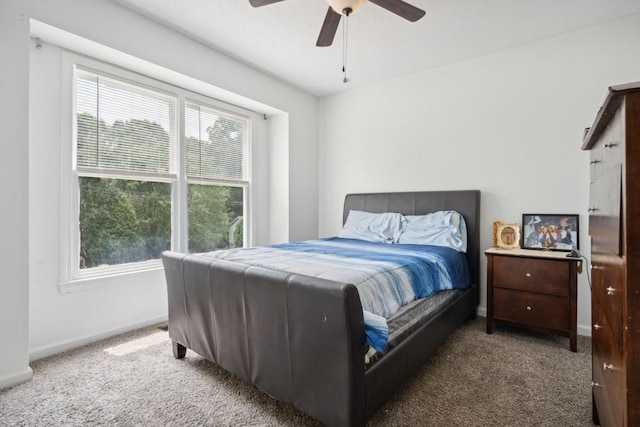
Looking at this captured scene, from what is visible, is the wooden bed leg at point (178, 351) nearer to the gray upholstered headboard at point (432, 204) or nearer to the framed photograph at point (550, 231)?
the gray upholstered headboard at point (432, 204)

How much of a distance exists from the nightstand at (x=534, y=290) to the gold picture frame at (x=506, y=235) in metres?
0.21

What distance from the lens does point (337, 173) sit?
14.2 ft

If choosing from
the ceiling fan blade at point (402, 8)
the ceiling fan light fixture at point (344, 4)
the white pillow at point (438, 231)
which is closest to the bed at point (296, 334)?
the white pillow at point (438, 231)

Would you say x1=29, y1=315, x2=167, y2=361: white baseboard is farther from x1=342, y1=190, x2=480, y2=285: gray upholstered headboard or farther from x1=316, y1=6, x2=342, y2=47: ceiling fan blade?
x1=316, y1=6, x2=342, y2=47: ceiling fan blade

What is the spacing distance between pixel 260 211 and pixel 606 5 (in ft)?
12.6

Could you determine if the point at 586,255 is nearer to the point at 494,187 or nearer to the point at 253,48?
the point at 494,187

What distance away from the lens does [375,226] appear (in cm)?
342

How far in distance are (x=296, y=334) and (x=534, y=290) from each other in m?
2.09

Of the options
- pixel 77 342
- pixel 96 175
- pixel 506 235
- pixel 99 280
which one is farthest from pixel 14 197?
pixel 506 235

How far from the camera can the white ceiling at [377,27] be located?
241 cm

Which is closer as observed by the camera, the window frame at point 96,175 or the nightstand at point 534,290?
the nightstand at point 534,290

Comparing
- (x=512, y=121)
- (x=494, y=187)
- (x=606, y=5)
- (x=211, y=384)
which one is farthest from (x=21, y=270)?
(x=606, y=5)

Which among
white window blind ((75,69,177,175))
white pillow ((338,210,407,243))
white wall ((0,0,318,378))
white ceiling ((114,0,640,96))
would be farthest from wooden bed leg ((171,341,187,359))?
white ceiling ((114,0,640,96))

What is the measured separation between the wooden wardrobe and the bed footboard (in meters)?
0.80
